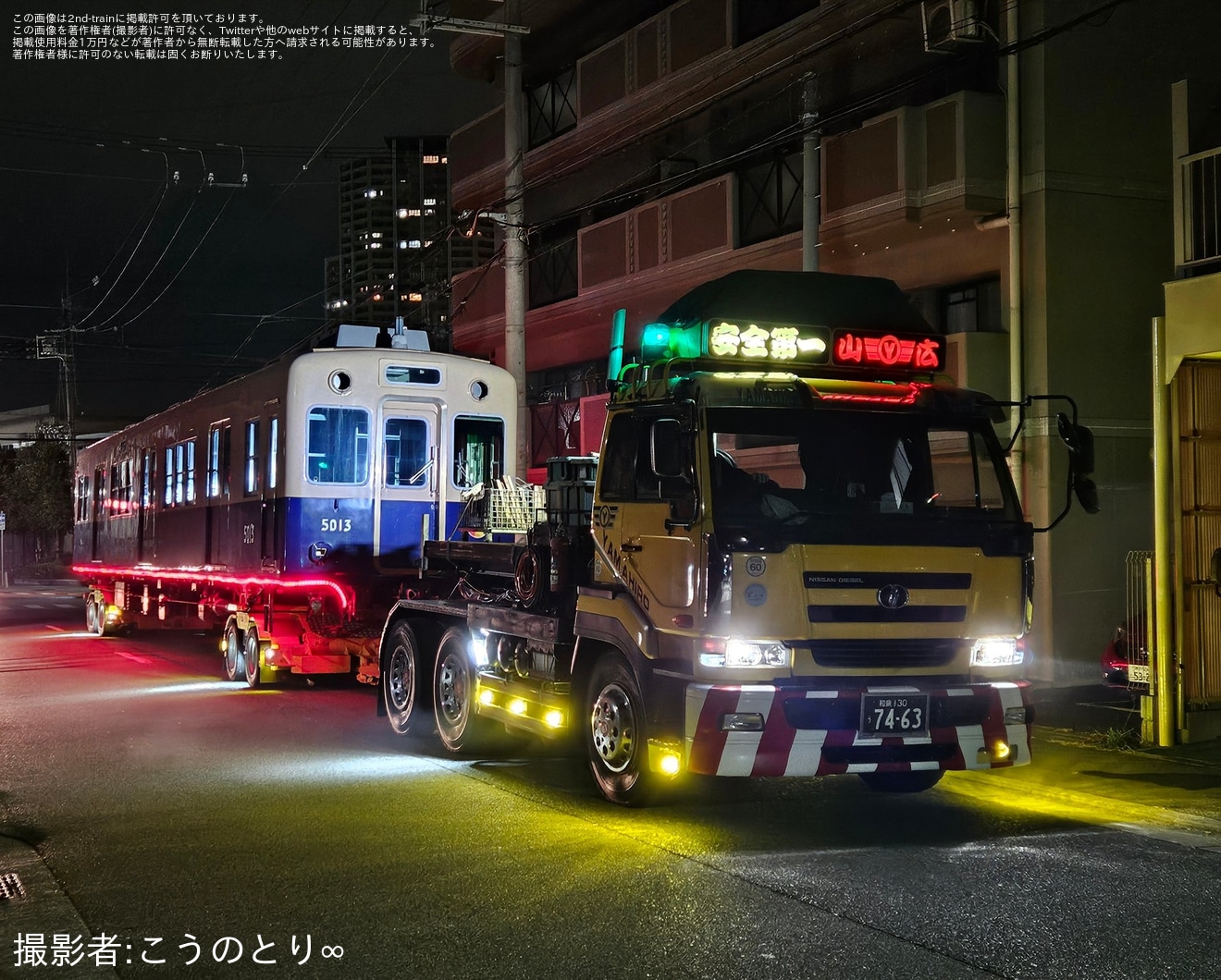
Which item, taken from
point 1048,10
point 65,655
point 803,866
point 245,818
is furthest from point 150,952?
point 65,655

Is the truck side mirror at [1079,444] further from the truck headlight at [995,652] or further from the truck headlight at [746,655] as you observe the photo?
the truck headlight at [746,655]

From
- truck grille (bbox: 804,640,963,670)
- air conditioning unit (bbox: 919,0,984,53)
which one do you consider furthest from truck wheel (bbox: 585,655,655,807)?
air conditioning unit (bbox: 919,0,984,53)

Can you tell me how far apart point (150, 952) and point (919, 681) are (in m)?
4.46

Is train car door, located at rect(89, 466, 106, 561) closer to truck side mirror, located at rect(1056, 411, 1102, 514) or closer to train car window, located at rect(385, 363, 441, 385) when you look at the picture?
train car window, located at rect(385, 363, 441, 385)

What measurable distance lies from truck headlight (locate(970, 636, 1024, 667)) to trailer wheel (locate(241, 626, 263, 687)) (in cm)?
1000

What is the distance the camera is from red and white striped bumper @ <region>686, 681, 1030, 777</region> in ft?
25.6

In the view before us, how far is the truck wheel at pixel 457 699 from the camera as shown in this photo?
11.0 m

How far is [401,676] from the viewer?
40.7 ft

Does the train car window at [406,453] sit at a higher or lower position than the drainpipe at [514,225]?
lower

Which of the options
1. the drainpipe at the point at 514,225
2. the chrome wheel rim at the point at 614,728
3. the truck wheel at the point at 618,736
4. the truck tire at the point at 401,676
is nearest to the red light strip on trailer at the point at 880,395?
the truck wheel at the point at 618,736

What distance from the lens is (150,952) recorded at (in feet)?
19.1

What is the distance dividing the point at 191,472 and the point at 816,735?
14002 millimetres

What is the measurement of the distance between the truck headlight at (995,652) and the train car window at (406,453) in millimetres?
8951

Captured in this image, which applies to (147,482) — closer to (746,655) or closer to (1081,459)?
(746,655)
